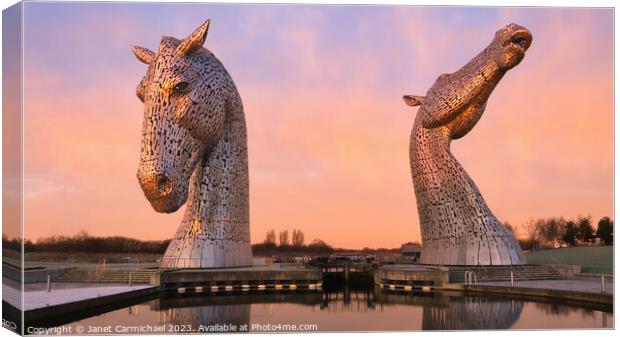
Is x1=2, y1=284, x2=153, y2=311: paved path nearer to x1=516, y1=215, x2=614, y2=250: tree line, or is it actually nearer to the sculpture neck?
the sculpture neck

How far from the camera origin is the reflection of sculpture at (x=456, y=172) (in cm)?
1930

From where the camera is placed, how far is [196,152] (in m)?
17.9

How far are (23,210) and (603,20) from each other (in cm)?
1074

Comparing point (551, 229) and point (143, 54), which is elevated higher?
point (143, 54)

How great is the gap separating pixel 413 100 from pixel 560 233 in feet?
92.6

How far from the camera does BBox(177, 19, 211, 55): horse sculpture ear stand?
56.4ft

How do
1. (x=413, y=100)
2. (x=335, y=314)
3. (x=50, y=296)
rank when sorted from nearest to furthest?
(x=50, y=296) < (x=335, y=314) < (x=413, y=100)

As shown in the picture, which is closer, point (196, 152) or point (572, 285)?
A: point (572, 285)

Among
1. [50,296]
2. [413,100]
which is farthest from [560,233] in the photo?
[50,296]

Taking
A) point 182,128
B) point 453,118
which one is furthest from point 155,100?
point 453,118

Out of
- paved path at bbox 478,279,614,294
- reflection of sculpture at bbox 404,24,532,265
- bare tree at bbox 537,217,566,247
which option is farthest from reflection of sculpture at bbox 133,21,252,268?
bare tree at bbox 537,217,566,247

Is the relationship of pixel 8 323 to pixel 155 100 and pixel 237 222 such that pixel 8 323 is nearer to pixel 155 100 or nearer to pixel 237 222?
pixel 155 100

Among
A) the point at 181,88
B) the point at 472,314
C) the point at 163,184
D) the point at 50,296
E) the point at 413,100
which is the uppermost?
the point at 413,100

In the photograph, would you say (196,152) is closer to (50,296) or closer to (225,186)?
(225,186)
